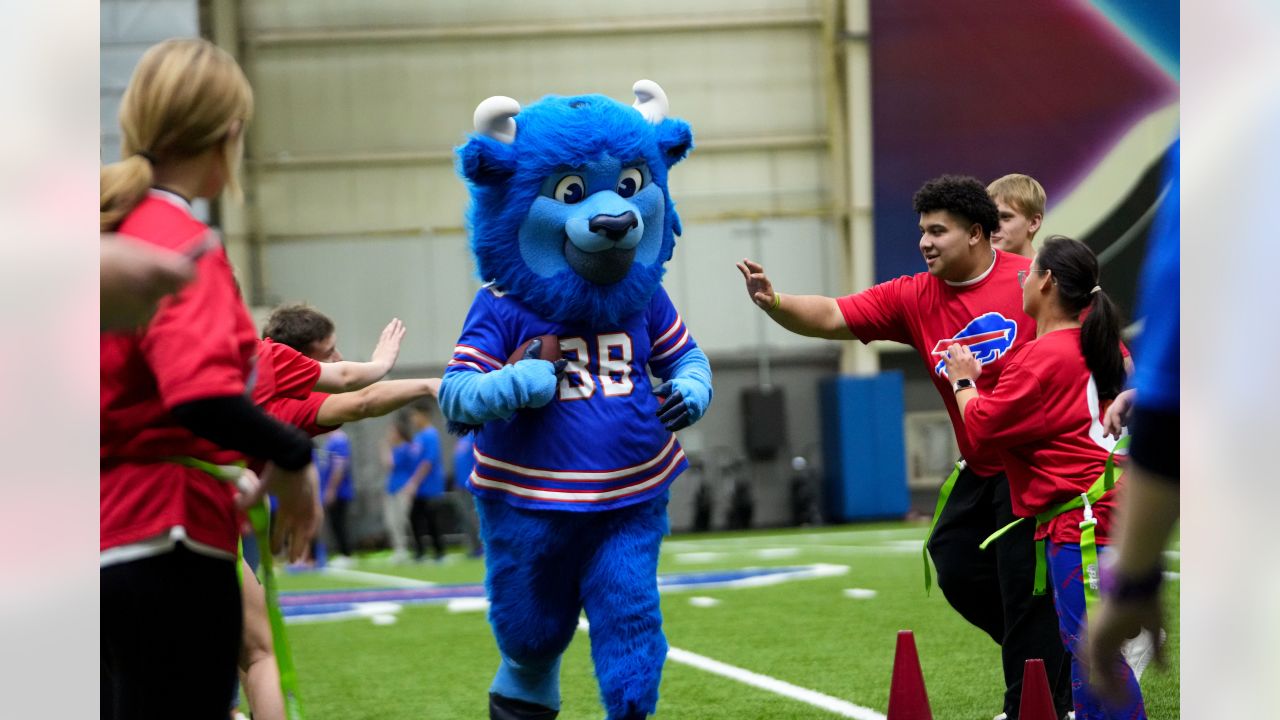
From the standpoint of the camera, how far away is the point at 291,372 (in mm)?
4023

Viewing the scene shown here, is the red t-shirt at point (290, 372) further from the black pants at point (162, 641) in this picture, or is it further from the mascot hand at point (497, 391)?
the black pants at point (162, 641)

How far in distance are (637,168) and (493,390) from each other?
33.7 inches

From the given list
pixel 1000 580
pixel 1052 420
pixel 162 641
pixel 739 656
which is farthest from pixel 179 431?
pixel 739 656

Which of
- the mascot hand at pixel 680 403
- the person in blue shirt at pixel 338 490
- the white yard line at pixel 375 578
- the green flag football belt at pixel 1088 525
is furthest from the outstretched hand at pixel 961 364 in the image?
the person in blue shirt at pixel 338 490

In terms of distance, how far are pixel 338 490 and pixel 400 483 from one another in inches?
38.1

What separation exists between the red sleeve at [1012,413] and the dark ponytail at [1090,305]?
18 cm

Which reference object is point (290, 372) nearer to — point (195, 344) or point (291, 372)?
point (291, 372)

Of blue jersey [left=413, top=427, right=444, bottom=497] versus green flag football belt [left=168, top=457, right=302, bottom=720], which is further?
blue jersey [left=413, top=427, right=444, bottom=497]

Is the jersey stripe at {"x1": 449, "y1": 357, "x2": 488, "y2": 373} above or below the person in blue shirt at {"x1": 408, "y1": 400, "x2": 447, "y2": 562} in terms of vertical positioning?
above

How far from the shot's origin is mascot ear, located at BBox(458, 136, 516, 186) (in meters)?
4.20

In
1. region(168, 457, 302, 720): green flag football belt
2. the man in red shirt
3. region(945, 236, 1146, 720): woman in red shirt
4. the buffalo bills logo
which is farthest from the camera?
the buffalo bills logo

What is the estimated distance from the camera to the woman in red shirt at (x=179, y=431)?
246cm

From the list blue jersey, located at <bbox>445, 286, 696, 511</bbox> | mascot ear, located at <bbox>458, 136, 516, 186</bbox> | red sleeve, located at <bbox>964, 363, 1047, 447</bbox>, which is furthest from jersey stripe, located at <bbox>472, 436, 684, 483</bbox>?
red sleeve, located at <bbox>964, 363, 1047, 447</bbox>

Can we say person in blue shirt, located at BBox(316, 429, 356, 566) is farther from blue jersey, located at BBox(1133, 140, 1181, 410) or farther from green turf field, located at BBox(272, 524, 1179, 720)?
blue jersey, located at BBox(1133, 140, 1181, 410)
